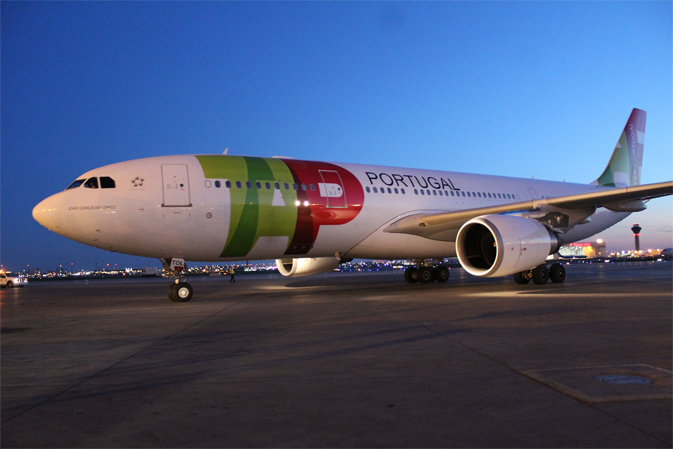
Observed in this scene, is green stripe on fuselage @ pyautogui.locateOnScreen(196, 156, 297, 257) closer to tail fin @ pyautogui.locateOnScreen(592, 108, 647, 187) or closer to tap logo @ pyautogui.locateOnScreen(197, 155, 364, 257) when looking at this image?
tap logo @ pyautogui.locateOnScreen(197, 155, 364, 257)

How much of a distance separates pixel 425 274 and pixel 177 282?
9.09 m

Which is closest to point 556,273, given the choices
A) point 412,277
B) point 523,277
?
point 523,277

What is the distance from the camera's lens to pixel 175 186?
1091cm

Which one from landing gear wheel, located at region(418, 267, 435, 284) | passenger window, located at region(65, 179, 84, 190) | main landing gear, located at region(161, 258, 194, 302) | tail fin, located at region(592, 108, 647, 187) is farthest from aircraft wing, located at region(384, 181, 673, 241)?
passenger window, located at region(65, 179, 84, 190)

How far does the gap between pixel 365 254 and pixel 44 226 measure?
26.0ft

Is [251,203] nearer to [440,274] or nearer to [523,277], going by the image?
[523,277]

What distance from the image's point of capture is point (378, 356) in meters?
4.75

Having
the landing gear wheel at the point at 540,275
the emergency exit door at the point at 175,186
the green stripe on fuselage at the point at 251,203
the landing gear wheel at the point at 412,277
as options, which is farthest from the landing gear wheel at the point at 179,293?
the landing gear wheel at the point at 540,275

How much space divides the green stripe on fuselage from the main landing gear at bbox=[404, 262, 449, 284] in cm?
686

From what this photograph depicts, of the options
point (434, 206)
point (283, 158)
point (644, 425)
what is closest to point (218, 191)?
point (283, 158)

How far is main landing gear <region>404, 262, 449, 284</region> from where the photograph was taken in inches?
684

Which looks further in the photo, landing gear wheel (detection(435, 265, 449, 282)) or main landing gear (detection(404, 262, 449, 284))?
landing gear wheel (detection(435, 265, 449, 282))

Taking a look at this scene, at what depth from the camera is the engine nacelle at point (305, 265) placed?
1523 centimetres

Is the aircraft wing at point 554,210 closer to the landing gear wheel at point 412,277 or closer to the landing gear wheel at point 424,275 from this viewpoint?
the landing gear wheel at point 424,275
